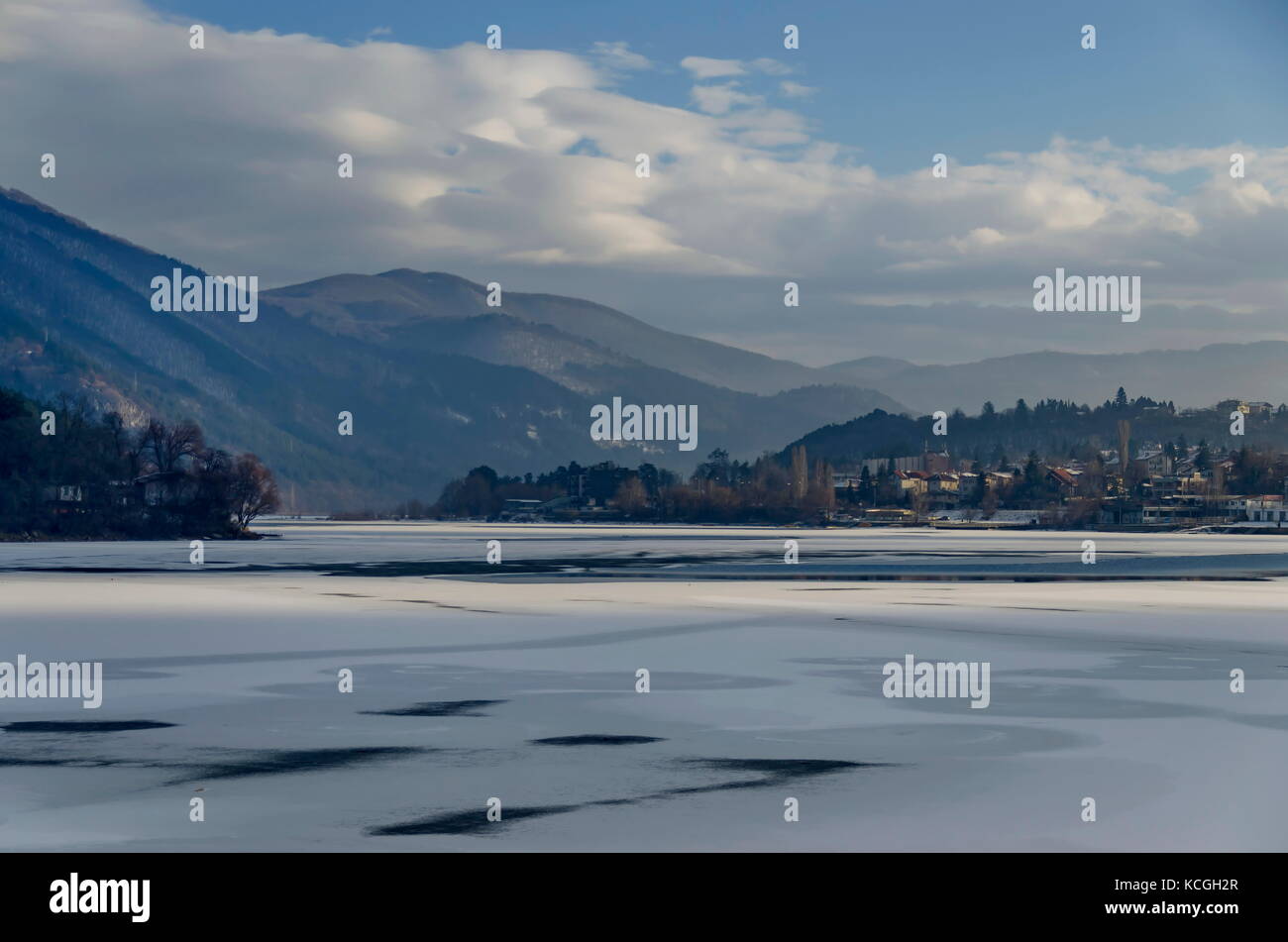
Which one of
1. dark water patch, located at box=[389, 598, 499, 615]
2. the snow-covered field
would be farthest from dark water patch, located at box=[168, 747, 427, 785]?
dark water patch, located at box=[389, 598, 499, 615]

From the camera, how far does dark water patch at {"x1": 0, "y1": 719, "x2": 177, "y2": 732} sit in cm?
1733

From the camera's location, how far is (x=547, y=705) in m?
19.5

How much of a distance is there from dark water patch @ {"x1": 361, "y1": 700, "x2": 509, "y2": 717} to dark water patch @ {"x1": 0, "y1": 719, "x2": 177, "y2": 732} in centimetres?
279

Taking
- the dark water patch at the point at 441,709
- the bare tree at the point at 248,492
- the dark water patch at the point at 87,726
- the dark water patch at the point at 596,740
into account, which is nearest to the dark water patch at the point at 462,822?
the dark water patch at the point at 596,740

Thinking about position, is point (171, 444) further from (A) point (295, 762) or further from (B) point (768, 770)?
(B) point (768, 770)

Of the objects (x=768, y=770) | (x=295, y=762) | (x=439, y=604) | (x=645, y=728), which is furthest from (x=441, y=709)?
(x=439, y=604)

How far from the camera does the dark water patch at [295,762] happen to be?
14625 millimetres

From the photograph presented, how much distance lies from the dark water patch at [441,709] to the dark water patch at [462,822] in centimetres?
573

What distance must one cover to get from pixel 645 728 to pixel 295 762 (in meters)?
4.54

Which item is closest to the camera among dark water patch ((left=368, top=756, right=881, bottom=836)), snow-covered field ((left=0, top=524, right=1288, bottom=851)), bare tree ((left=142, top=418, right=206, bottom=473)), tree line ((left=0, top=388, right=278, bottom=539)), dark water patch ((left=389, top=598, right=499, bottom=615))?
dark water patch ((left=368, top=756, right=881, bottom=836))

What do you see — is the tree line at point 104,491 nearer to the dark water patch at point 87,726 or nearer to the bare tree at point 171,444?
the bare tree at point 171,444

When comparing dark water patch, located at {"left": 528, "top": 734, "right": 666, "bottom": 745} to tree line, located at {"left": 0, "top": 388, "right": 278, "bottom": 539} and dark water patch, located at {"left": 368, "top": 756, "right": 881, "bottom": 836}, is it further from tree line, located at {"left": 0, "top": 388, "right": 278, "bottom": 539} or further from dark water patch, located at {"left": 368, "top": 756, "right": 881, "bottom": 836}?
tree line, located at {"left": 0, "top": 388, "right": 278, "bottom": 539}
